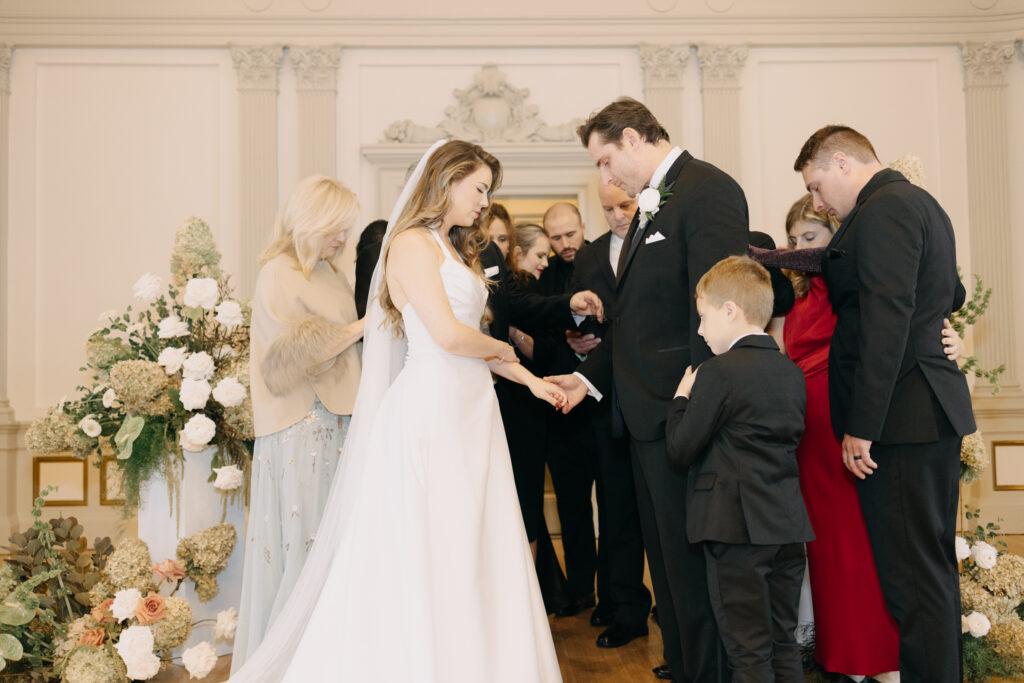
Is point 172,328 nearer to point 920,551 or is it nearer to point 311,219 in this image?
point 311,219

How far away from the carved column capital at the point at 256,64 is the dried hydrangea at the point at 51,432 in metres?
3.96

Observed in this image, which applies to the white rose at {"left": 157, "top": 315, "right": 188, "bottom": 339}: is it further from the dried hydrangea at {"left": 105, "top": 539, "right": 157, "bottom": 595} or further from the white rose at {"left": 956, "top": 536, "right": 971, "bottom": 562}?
the white rose at {"left": 956, "top": 536, "right": 971, "bottom": 562}

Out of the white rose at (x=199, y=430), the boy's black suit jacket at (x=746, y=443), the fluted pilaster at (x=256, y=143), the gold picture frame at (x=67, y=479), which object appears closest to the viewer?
the boy's black suit jacket at (x=746, y=443)

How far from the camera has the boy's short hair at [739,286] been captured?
105 inches

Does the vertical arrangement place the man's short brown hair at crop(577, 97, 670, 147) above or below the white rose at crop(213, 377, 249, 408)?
above

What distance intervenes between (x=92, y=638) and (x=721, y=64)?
20.3 ft

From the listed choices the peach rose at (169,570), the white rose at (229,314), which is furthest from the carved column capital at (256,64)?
the peach rose at (169,570)

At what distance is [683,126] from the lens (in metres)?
7.23

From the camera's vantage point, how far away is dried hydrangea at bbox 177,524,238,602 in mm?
3787

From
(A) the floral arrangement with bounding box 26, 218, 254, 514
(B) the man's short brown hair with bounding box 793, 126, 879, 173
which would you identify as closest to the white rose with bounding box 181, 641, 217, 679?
(A) the floral arrangement with bounding box 26, 218, 254, 514

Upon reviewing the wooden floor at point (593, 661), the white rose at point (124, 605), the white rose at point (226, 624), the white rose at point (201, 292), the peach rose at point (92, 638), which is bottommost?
the wooden floor at point (593, 661)

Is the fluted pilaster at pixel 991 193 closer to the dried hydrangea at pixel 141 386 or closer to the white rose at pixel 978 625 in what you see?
the white rose at pixel 978 625

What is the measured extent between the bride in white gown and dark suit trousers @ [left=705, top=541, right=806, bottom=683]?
606 millimetres

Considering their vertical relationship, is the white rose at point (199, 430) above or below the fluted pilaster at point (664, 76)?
below
